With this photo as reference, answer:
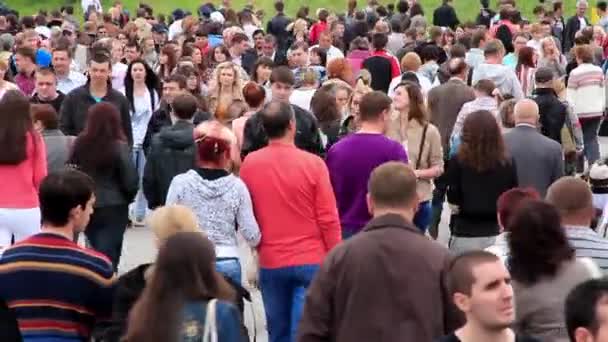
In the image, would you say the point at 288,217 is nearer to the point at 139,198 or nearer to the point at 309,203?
the point at 309,203

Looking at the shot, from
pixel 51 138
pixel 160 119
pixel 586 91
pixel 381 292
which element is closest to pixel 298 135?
pixel 51 138

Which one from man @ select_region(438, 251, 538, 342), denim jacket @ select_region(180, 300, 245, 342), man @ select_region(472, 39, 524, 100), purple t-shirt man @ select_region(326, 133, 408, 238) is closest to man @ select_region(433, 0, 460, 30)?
man @ select_region(472, 39, 524, 100)

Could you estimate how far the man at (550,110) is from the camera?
13.1 meters

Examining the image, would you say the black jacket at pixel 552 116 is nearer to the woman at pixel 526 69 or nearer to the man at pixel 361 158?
the woman at pixel 526 69

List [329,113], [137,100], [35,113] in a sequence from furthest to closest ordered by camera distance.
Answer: [137,100], [329,113], [35,113]

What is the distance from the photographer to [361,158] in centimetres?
918

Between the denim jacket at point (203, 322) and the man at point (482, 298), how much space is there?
2.87 feet

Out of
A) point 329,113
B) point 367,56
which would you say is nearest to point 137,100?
point 329,113

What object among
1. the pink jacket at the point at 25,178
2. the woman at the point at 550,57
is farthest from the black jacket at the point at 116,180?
the woman at the point at 550,57

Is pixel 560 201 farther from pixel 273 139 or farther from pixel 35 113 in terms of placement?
pixel 35 113

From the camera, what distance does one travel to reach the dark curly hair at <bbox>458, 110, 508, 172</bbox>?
9.61 metres

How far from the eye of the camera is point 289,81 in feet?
Answer: 37.3

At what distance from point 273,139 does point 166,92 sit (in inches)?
196

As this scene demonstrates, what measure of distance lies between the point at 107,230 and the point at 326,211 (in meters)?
2.46
